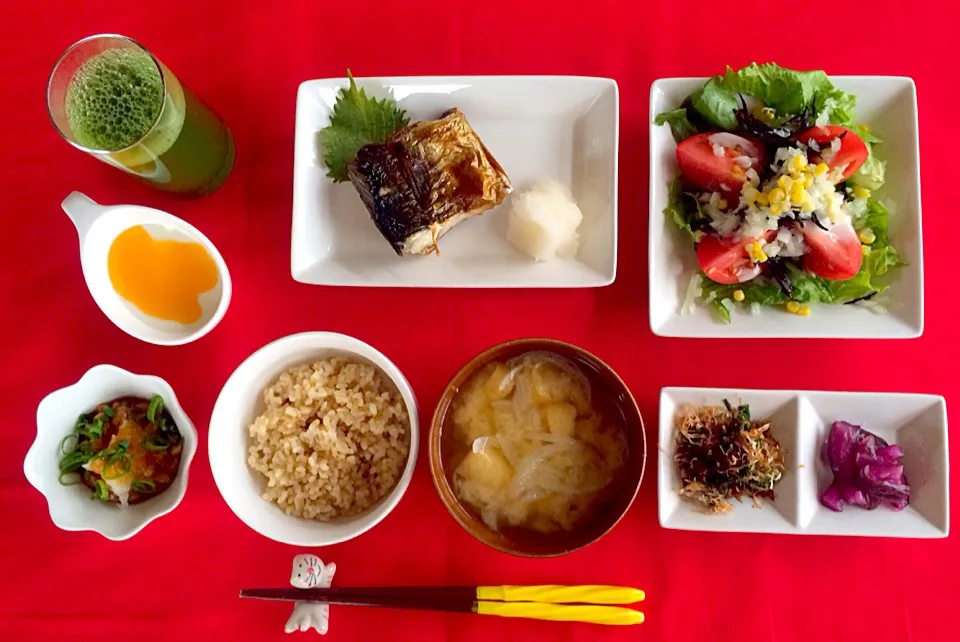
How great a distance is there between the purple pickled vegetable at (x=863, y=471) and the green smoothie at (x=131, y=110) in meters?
1.84

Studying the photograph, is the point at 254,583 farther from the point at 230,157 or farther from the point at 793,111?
the point at 793,111

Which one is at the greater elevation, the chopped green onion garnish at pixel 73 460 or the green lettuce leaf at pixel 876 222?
the green lettuce leaf at pixel 876 222

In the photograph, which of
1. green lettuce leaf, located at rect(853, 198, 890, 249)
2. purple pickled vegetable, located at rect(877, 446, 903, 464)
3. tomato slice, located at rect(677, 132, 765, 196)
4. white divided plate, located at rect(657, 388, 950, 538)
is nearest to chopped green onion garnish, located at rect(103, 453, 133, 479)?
white divided plate, located at rect(657, 388, 950, 538)

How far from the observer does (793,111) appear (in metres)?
1.85

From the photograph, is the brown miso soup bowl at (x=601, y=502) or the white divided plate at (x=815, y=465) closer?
the brown miso soup bowl at (x=601, y=502)

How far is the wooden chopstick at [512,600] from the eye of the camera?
5.87 ft

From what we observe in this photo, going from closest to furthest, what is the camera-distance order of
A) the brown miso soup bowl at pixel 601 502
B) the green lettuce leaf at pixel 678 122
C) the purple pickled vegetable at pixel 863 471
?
the brown miso soup bowl at pixel 601 502 → the purple pickled vegetable at pixel 863 471 → the green lettuce leaf at pixel 678 122

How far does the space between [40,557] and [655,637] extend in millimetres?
1711

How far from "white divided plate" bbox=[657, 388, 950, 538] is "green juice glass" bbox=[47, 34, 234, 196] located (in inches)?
55.3

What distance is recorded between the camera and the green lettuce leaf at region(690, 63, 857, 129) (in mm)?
1796

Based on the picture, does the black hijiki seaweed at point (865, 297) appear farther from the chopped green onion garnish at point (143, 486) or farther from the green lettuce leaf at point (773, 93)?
the chopped green onion garnish at point (143, 486)

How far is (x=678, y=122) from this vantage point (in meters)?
1.86

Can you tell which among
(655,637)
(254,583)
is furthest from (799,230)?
(254,583)

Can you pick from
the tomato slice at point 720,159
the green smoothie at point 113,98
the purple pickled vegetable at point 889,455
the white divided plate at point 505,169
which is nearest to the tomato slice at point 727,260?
the tomato slice at point 720,159
